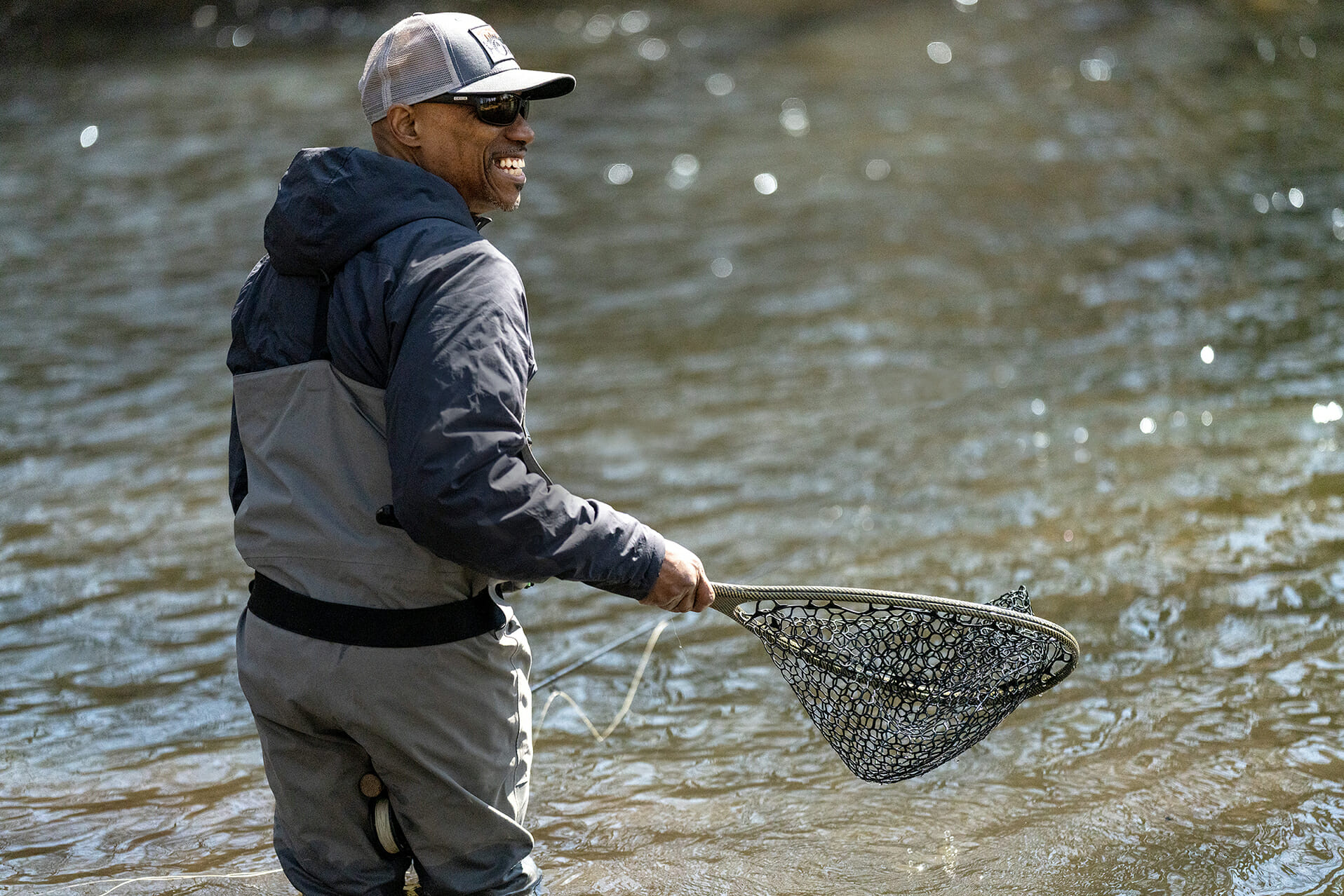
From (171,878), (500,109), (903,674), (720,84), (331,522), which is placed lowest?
(720,84)

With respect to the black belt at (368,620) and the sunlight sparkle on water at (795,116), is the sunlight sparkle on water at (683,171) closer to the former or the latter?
the sunlight sparkle on water at (795,116)

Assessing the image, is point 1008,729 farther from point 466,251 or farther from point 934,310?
point 934,310

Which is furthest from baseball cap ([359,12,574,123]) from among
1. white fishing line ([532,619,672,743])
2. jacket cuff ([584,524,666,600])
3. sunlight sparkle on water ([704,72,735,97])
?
sunlight sparkle on water ([704,72,735,97])

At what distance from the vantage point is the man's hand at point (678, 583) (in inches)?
106

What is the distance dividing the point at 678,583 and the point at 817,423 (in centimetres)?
450

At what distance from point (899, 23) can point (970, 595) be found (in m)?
11.6

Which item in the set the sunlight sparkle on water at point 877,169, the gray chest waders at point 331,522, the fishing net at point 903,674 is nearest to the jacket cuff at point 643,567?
the gray chest waders at point 331,522

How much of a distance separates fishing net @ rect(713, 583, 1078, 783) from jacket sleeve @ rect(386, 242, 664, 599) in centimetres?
74

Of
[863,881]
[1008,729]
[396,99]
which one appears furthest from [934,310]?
[396,99]

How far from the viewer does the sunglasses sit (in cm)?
266

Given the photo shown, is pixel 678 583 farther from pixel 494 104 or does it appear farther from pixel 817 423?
pixel 817 423

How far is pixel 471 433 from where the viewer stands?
94.5 inches

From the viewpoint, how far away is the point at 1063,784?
3896 millimetres

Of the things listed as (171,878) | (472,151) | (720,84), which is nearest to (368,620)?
(472,151)
